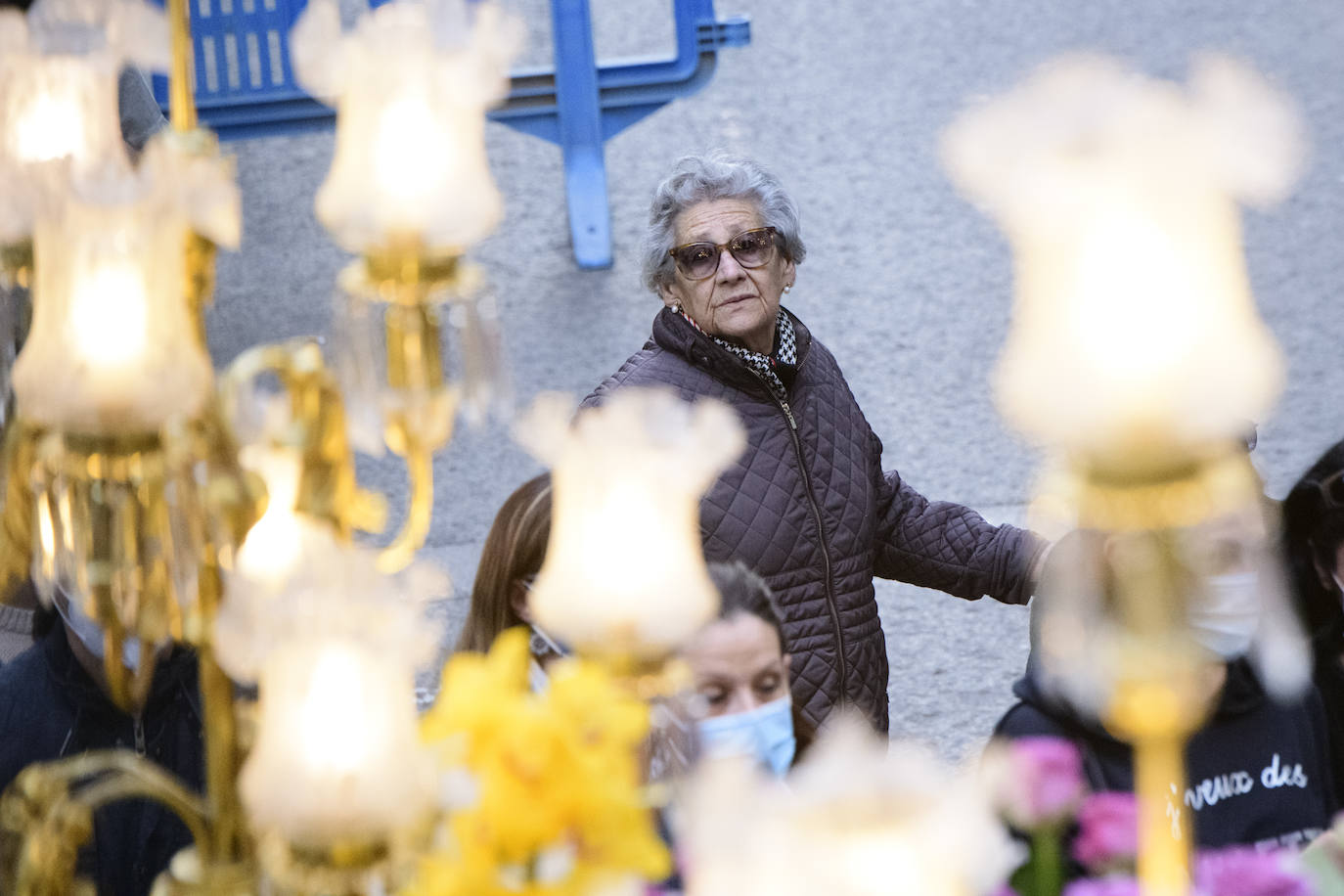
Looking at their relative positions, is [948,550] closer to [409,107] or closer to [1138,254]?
[409,107]

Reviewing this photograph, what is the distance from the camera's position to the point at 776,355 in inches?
104

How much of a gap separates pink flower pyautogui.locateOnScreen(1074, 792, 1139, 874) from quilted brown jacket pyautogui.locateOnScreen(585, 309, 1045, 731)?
3.72 feet

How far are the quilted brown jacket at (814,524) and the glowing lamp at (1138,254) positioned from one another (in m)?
1.67

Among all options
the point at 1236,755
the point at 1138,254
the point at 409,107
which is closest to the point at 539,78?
the point at 1236,755

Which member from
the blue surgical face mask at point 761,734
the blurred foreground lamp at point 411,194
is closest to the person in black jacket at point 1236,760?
the blue surgical face mask at point 761,734

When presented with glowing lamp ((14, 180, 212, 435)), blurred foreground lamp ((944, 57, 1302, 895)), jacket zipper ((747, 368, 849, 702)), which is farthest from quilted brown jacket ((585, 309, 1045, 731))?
blurred foreground lamp ((944, 57, 1302, 895))

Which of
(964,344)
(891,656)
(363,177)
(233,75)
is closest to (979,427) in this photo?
(964,344)

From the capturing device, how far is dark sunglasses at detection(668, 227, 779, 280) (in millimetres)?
2562

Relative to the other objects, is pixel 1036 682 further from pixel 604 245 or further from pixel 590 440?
pixel 604 245

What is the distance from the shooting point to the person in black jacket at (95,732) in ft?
6.37

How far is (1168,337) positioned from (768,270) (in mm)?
1815

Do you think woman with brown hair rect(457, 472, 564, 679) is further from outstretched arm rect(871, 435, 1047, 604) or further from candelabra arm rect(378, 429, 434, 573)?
outstretched arm rect(871, 435, 1047, 604)

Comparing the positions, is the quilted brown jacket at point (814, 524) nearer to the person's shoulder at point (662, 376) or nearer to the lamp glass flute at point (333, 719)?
the person's shoulder at point (662, 376)

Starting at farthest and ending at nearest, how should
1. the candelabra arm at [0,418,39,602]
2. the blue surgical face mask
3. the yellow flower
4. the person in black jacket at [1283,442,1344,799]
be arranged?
the person in black jacket at [1283,442,1344,799], the blue surgical face mask, the candelabra arm at [0,418,39,602], the yellow flower
